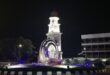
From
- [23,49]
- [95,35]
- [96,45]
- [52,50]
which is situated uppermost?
[95,35]

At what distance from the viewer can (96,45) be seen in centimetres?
8025

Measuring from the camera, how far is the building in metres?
77.5

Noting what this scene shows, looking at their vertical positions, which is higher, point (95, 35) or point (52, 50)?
point (95, 35)

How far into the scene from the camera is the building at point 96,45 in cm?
7749

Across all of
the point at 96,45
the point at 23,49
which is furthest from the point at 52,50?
the point at 96,45

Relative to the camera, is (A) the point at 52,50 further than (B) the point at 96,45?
No

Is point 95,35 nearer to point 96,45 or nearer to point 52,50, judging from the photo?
point 96,45

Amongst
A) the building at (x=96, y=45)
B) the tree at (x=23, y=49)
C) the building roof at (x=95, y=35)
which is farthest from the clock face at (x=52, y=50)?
the building roof at (x=95, y=35)

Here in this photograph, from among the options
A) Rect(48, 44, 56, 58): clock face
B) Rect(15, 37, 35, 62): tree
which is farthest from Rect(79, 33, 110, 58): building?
Rect(48, 44, 56, 58): clock face

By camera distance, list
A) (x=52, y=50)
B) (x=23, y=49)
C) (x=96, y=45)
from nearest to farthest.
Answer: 1. (x=52, y=50)
2. (x=23, y=49)
3. (x=96, y=45)

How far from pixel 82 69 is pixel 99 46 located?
3872 centimetres

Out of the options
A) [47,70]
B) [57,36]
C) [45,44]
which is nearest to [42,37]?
[57,36]

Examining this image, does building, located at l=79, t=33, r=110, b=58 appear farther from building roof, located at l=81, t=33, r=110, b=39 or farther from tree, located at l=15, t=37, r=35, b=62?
tree, located at l=15, t=37, r=35, b=62

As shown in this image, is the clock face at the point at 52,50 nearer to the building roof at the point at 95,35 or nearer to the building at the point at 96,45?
the building at the point at 96,45
